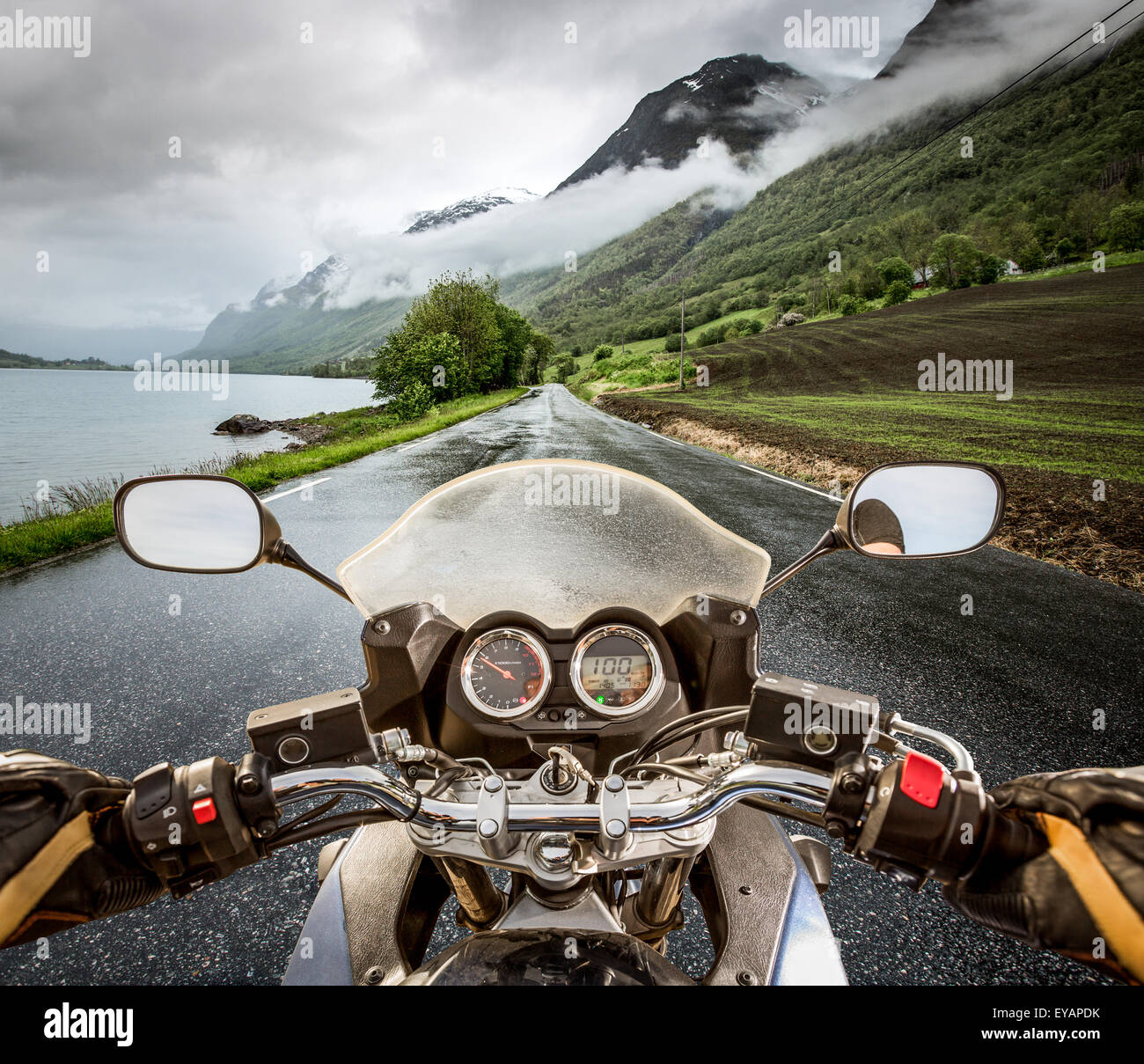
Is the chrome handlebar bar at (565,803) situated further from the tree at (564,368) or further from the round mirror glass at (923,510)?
the tree at (564,368)

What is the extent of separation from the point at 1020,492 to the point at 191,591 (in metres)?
11.1

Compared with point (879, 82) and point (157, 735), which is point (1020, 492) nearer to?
point (157, 735)

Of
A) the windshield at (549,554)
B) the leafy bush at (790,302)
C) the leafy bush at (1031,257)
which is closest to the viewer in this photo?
the windshield at (549,554)

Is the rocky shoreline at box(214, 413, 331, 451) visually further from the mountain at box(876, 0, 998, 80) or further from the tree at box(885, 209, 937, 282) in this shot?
the mountain at box(876, 0, 998, 80)

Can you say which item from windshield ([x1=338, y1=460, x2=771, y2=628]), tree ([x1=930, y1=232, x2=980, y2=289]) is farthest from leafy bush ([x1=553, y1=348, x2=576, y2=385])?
windshield ([x1=338, y1=460, x2=771, y2=628])

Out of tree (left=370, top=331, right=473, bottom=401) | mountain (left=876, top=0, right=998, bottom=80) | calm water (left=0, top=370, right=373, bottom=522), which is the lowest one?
calm water (left=0, top=370, right=373, bottom=522)

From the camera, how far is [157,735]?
9.42ft

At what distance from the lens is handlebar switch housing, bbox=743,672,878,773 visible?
0.91 metres

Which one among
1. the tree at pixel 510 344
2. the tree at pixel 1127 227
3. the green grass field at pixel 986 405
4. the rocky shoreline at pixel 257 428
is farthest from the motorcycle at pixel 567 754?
the tree at pixel 510 344

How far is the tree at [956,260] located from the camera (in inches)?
1922

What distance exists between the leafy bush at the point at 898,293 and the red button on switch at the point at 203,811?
61.8 metres

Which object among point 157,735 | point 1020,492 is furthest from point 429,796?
point 1020,492

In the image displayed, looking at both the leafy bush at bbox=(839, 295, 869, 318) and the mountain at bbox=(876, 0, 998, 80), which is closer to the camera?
the leafy bush at bbox=(839, 295, 869, 318)

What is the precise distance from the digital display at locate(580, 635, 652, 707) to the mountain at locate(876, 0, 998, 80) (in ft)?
683
